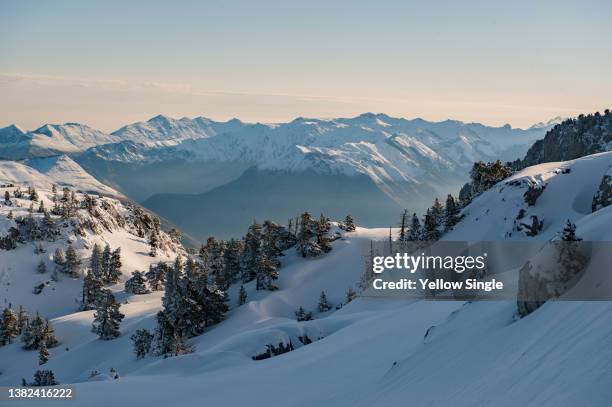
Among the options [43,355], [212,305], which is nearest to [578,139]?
[212,305]

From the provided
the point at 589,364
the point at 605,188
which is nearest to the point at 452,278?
the point at 605,188

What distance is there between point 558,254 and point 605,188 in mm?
41556

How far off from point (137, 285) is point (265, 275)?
102 ft

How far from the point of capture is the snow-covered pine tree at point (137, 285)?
9812 cm

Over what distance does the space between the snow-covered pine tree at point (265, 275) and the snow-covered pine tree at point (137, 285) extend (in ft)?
93.0

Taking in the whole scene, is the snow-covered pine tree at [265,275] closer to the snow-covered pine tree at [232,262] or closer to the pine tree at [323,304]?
the pine tree at [323,304]

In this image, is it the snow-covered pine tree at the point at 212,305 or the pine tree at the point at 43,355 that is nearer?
the pine tree at the point at 43,355

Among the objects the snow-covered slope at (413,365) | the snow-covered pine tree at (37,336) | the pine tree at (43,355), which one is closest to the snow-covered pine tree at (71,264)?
the snow-covered pine tree at (37,336)

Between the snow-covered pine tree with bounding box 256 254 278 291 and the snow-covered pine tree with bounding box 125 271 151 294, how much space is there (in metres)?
28.3

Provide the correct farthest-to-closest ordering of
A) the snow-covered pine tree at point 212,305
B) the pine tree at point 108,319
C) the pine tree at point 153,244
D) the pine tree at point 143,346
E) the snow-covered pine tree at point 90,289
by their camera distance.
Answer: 1. the pine tree at point 153,244
2. the snow-covered pine tree at point 90,289
3. the pine tree at point 108,319
4. the snow-covered pine tree at point 212,305
5. the pine tree at point 143,346

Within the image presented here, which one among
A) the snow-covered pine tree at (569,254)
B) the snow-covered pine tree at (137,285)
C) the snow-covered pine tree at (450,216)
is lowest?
the snow-covered pine tree at (137,285)

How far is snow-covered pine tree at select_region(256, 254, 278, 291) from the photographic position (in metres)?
82.9

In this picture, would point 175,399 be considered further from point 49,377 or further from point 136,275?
point 136,275

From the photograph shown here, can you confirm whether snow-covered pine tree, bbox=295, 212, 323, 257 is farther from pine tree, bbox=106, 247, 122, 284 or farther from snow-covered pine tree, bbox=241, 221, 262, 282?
pine tree, bbox=106, 247, 122, 284
